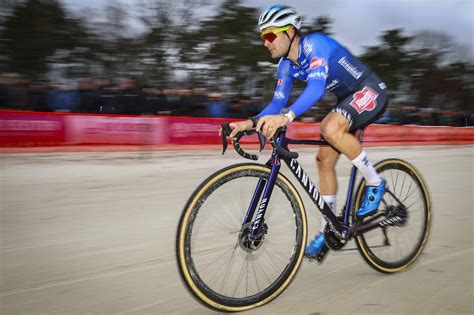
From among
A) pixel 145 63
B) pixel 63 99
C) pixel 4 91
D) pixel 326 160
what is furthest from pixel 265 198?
pixel 145 63

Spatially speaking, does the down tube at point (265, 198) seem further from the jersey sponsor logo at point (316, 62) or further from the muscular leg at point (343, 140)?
the jersey sponsor logo at point (316, 62)

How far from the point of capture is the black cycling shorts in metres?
3.33

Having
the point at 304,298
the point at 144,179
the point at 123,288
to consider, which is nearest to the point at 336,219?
the point at 304,298

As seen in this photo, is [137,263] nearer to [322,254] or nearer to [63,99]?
[322,254]

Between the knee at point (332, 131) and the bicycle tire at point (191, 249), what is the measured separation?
1.53 ft

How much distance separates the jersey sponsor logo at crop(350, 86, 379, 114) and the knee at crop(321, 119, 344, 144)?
0.72 ft

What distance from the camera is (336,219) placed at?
325cm

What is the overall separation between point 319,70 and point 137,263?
72.9 inches

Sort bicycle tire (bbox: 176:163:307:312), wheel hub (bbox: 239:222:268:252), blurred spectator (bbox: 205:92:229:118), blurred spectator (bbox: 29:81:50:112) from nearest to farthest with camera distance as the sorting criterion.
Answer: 1. bicycle tire (bbox: 176:163:307:312)
2. wheel hub (bbox: 239:222:268:252)
3. blurred spectator (bbox: 29:81:50:112)
4. blurred spectator (bbox: 205:92:229:118)

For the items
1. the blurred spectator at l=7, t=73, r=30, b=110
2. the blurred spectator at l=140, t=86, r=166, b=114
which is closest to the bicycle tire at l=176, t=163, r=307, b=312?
the blurred spectator at l=7, t=73, r=30, b=110

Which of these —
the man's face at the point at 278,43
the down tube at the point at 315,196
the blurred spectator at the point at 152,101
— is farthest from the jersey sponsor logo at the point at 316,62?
the blurred spectator at the point at 152,101

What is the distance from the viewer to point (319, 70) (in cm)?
305

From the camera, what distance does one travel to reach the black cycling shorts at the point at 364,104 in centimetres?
333

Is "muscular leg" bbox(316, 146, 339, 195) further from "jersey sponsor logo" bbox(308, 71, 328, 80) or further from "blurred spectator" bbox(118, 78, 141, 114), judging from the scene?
"blurred spectator" bbox(118, 78, 141, 114)
